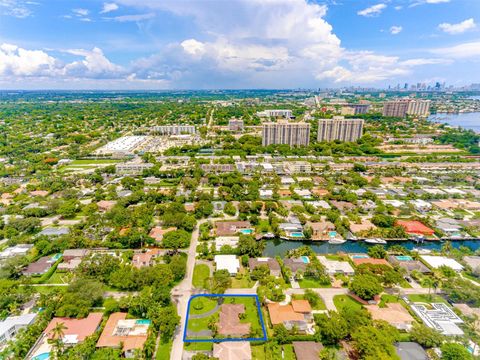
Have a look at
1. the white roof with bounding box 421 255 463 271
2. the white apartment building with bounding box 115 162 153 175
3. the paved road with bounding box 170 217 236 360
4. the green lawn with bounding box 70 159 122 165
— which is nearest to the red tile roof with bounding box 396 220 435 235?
the white roof with bounding box 421 255 463 271

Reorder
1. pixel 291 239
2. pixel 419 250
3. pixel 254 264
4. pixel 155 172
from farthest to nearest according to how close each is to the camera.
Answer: pixel 155 172 < pixel 291 239 < pixel 419 250 < pixel 254 264

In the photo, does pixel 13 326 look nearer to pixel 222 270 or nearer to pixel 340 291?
pixel 222 270

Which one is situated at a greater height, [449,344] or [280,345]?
[449,344]

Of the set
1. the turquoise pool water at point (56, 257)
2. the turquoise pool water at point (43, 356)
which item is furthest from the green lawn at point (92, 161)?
the turquoise pool water at point (43, 356)

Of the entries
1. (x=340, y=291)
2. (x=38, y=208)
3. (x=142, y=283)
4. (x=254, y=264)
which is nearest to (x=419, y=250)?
(x=340, y=291)

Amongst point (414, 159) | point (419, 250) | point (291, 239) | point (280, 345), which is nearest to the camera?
point (280, 345)

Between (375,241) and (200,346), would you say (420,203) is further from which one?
(200,346)
